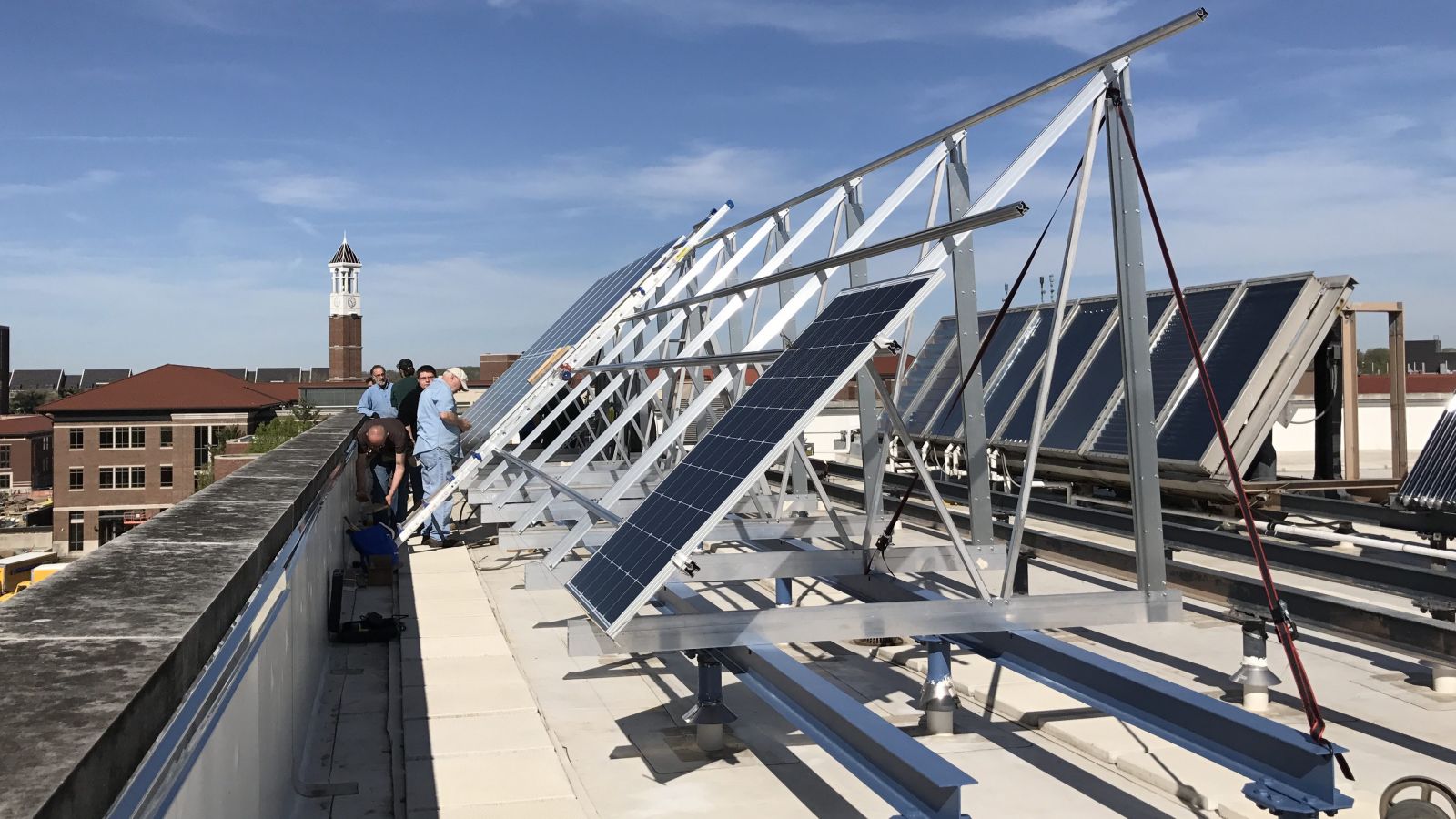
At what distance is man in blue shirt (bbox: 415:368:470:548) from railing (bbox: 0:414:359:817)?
7279mm

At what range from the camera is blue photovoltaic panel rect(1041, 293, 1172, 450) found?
504 inches

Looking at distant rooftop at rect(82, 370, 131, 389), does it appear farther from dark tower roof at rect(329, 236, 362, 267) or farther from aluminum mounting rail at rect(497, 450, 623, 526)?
aluminum mounting rail at rect(497, 450, 623, 526)

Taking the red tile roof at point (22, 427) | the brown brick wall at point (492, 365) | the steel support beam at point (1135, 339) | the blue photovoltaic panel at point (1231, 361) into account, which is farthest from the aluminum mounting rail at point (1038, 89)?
the red tile roof at point (22, 427)

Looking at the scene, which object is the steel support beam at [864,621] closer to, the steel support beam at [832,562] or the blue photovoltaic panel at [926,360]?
the steel support beam at [832,562]

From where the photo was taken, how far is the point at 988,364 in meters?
16.4

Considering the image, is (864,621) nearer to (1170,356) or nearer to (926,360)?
(1170,356)

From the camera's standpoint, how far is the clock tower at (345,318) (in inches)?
4365

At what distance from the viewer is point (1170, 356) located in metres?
12.2

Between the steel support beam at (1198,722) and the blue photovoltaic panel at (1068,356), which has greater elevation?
the blue photovoltaic panel at (1068,356)

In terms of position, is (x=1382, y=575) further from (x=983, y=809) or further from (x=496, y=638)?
(x=496, y=638)

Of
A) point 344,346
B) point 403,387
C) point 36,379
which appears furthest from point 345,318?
point 403,387

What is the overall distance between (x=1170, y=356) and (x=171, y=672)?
11281mm

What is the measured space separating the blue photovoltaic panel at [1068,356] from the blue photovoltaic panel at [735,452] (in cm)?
798

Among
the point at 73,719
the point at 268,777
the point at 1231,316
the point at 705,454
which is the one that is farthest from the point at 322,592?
the point at 1231,316
